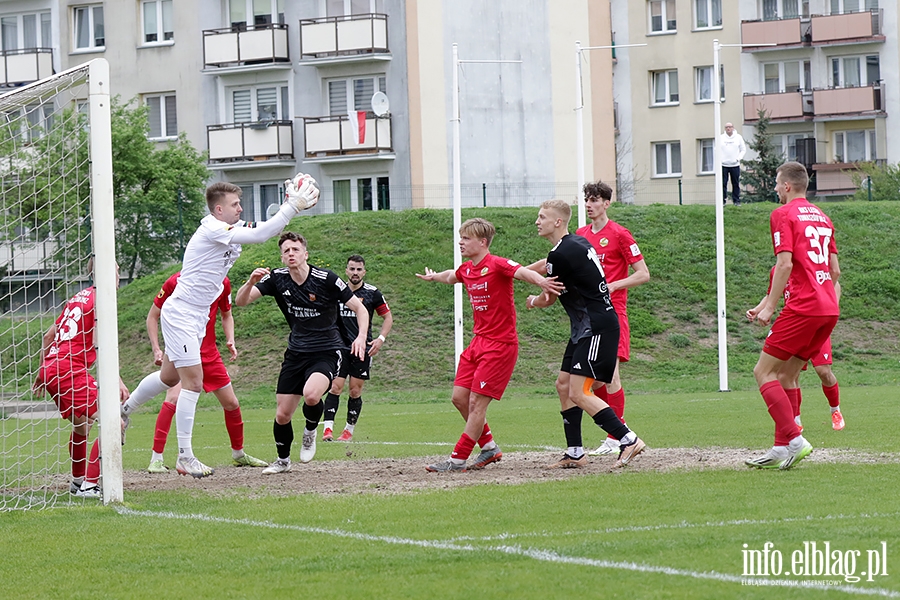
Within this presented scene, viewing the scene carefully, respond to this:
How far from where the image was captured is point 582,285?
10.6 meters

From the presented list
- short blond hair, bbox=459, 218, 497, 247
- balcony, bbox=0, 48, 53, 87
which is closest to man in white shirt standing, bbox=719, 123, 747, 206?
short blond hair, bbox=459, 218, 497, 247

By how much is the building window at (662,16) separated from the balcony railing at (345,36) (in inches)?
799

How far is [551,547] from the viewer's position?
693 centimetres

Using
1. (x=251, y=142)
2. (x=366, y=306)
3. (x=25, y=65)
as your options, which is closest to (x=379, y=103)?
(x=251, y=142)

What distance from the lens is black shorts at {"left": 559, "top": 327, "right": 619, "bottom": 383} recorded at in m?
10.6

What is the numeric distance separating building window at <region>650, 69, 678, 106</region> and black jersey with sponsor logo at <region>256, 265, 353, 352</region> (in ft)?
159

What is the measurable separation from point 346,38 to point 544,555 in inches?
1474

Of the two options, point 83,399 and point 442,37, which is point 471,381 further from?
point 442,37

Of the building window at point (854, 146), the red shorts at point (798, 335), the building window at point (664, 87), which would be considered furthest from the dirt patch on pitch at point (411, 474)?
the building window at point (664, 87)

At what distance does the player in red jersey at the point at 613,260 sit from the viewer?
1209 centimetres

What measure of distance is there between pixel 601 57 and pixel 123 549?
4474 cm

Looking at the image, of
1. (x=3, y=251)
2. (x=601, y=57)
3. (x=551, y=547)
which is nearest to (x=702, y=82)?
(x=601, y=57)

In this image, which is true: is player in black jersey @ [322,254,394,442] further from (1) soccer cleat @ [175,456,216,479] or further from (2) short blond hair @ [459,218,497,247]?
(2) short blond hair @ [459,218,497,247]

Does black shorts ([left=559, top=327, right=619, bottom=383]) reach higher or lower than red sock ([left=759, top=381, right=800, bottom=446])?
higher
